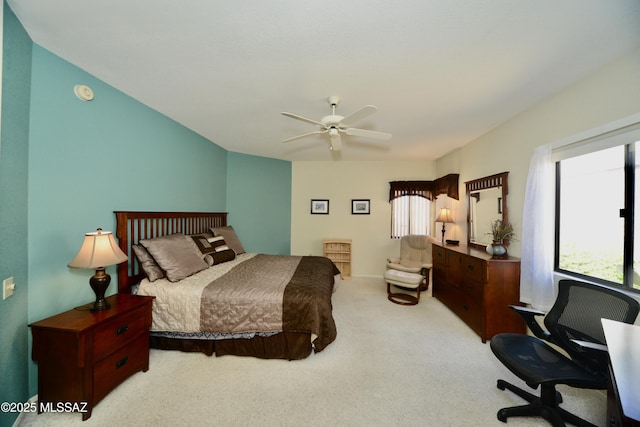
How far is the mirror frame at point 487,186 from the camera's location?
9.21 feet

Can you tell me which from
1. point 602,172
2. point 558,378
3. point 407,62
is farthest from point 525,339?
point 407,62

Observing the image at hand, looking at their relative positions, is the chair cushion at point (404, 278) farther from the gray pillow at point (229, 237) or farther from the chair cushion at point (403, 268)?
the gray pillow at point (229, 237)

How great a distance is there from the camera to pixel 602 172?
6.25ft

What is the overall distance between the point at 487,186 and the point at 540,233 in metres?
1.11

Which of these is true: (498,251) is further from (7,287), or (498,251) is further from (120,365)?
(7,287)

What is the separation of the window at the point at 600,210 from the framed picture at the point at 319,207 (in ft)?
11.8

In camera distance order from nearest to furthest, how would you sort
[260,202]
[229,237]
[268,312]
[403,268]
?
1. [268,312]
2. [229,237]
3. [403,268]
4. [260,202]

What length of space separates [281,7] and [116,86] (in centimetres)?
197

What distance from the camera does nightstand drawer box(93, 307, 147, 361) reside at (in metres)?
1.57

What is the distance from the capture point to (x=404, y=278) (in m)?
3.55

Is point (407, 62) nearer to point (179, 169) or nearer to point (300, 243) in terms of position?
point (179, 169)

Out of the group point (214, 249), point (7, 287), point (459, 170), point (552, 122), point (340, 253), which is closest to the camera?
point (7, 287)

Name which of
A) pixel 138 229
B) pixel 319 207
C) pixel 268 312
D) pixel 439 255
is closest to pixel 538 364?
pixel 268 312

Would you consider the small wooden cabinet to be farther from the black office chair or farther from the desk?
the desk
